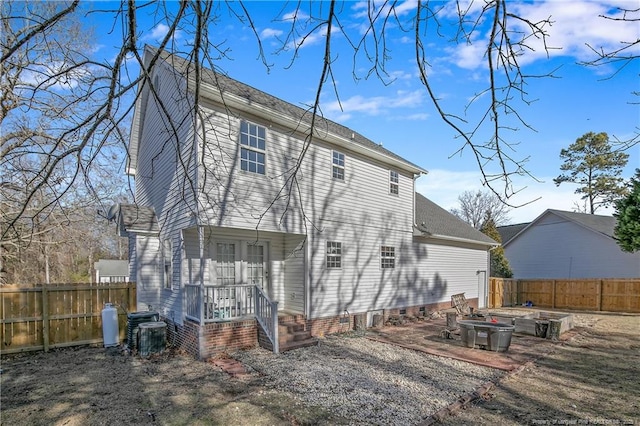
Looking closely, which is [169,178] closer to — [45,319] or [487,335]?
[45,319]

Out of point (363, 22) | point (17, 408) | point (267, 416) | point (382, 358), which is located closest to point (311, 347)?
point (382, 358)

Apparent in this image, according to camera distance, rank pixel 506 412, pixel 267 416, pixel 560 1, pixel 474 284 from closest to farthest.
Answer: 1. pixel 560 1
2. pixel 267 416
3. pixel 506 412
4. pixel 474 284

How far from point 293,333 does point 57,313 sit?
6.21m

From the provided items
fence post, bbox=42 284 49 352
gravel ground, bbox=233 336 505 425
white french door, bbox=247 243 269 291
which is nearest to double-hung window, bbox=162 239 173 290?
white french door, bbox=247 243 269 291

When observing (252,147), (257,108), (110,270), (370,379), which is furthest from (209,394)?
(110,270)

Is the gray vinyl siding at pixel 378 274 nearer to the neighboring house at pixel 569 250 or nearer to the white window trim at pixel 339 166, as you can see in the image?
the white window trim at pixel 339 166

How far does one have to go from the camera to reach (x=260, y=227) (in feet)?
31.0

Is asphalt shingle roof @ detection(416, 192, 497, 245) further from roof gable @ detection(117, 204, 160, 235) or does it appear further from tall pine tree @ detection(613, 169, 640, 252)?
roof gable @ detection(117, 204, 160, 235)

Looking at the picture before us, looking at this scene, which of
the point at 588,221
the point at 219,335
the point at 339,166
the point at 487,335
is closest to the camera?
the point at 219,335

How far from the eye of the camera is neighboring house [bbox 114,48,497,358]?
28.5ft

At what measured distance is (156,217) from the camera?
11.3 metres

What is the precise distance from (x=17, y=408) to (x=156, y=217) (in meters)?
6.51

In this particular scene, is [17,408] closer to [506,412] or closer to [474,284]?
[506,412]

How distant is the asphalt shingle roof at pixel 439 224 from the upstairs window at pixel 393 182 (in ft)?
6.63
